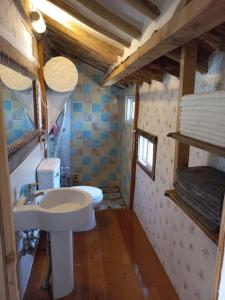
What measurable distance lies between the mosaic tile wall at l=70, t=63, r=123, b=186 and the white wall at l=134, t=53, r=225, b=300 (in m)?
1.24

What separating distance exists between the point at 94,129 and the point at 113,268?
2.45m

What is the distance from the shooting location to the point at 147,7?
1.24 m

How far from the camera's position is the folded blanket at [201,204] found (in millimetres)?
929

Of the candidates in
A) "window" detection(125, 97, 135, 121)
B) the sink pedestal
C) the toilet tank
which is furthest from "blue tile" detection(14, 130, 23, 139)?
"window" detection(125, 97, 135, 121)

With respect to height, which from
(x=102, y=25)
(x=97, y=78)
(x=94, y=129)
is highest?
(x=102, y=25)

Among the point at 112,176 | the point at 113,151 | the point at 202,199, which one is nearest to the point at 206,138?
the point at 202,199

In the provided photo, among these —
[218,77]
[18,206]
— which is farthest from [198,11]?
[18,206]

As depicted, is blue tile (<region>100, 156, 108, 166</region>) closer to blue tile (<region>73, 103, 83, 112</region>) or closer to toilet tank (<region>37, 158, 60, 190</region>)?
blue tile (<region>73, 103, 83, 112</region>)

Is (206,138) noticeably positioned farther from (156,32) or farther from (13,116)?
(13,116)

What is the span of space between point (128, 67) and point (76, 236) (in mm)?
1923

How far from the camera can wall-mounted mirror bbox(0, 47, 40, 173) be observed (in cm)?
136

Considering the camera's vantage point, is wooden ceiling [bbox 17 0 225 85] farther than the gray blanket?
No

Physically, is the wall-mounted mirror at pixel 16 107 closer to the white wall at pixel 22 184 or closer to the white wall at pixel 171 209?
the white wall at pixel 22 184

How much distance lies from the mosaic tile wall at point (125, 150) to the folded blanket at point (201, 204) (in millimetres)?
2026
